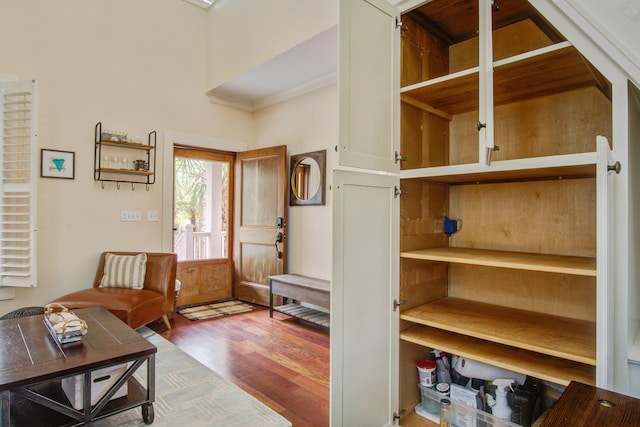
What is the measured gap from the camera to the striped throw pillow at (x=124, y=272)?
3.56 metres

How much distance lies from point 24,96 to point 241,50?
2077 mm

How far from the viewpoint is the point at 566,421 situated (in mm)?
906

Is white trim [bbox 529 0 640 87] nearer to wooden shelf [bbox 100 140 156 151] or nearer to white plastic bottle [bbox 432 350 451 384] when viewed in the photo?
white plastic bottle [bbox 432 350 451 384]

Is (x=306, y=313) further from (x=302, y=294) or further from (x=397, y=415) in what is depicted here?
(x=397, y=415)

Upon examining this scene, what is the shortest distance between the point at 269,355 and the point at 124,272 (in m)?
1.76

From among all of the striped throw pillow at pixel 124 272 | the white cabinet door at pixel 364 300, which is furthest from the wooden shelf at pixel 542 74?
the striped throw pillow at pixel 124 272

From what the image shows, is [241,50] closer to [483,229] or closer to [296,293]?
[296,293]

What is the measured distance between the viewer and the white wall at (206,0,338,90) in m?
3.11

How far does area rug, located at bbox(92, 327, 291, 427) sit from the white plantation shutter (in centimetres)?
162

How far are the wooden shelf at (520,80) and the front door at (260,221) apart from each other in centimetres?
257

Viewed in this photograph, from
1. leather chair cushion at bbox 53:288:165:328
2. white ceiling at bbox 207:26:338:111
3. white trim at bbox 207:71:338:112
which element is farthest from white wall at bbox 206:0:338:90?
leather chair cushion at bbox 53:288:165:328

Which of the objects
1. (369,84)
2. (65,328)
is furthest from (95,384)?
(369,84)

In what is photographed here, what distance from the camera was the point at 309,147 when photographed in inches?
166

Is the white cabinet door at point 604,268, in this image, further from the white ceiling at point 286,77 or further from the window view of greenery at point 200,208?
the window view of greenery at point 200,208
